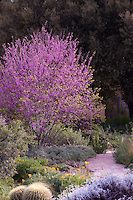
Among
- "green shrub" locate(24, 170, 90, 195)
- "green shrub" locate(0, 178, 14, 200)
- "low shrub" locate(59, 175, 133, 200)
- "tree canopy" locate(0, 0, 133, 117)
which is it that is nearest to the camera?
"low shrub" locate(59, 175, 133, 200)

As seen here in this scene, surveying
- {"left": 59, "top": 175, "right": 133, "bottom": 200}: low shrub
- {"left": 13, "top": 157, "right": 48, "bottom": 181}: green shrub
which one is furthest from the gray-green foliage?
{"left": 59, "top": 175, "right": 133, "bottom": 200}: low shrub

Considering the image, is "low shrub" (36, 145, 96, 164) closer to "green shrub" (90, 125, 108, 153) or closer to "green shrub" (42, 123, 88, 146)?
"green shrub" (90, 125, 108, 153)

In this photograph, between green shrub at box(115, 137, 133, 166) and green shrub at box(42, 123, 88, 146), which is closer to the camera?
green shrub at box(115, 137, 133, 166)

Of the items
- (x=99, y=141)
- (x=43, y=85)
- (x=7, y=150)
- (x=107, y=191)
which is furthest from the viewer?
(x=99, y=141)

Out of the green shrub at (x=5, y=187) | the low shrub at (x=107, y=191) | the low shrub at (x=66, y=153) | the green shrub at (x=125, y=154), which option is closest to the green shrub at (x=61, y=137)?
the low shrub at (x=66, y=153)

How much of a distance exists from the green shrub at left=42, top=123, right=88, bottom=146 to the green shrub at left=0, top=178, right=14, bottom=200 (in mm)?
4795

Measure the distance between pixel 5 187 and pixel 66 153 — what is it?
397 cm

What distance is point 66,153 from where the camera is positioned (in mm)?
12109

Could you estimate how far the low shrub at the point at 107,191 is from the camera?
16.0ft

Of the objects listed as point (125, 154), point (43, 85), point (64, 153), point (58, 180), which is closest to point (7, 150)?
point (58, 180)

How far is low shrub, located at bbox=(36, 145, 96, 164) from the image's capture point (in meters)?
11.8

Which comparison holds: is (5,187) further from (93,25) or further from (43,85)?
(93,25)

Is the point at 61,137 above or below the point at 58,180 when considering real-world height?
A: above

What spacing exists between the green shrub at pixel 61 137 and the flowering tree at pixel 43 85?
0.50 meters
